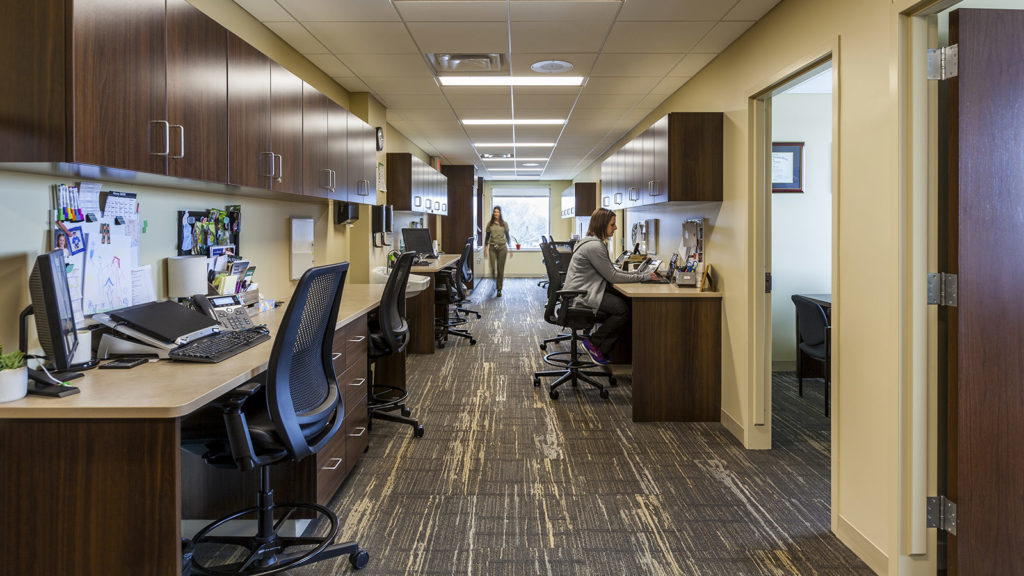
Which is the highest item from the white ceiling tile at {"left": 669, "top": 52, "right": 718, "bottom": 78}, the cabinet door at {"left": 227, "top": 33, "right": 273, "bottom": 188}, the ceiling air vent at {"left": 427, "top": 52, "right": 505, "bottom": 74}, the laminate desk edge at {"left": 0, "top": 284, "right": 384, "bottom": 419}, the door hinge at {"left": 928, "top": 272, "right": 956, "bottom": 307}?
the ceiling air vent at {"left": 427, "top": 52, "right": 505, "bottom": 74}

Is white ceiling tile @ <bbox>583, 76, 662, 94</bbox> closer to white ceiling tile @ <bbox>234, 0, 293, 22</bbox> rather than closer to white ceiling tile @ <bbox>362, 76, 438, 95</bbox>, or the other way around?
white ceiling tile @ <bbox>362, 76, 438, 95</bbox>

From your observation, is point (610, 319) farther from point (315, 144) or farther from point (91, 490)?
point (91, 490)

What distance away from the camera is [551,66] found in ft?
13.2

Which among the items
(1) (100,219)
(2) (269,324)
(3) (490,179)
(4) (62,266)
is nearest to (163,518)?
(4) (62,266)

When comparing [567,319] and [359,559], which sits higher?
[567,319]

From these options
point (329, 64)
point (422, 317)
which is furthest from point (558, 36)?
point (422, 317)

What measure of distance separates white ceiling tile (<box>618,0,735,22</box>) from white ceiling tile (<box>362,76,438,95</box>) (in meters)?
1.78

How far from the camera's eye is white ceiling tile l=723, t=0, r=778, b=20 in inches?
111

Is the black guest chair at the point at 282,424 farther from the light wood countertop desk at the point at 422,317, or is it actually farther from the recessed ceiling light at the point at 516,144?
the recessed ceiling light at the point at 516,144

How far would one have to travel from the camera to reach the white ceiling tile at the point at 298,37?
3.21 meters

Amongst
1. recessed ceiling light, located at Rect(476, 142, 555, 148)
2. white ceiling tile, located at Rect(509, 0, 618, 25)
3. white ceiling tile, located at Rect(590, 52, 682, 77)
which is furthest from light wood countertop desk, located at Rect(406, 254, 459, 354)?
recessed ceiling light, located at Rect(476, 142, 555, 148)

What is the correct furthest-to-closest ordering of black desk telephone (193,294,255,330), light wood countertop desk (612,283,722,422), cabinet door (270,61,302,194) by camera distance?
light wood countertop desk (612,283,722,422) → cabinet door (270,61,302,194) → black desk telephone (193,294,255,330)

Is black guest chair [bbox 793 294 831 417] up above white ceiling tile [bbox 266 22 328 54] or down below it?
below

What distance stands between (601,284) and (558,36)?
1479 millimetres
